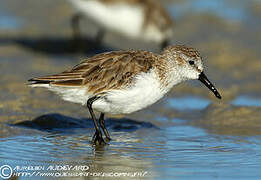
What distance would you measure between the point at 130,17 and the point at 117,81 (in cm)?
566

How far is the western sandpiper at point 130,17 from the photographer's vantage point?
11977mm

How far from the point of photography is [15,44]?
12.0 m

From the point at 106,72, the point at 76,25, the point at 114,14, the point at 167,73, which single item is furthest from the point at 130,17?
the point at 106,72

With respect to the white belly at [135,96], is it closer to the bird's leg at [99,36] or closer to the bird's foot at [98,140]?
the bird's foot at [98,140]

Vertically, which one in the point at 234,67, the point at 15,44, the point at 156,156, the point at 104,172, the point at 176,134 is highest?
the point at 15,44

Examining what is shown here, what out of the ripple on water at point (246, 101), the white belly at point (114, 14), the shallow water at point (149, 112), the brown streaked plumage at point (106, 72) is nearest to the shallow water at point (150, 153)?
the shallow water at point (149, 112)

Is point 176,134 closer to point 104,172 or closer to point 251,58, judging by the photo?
point 104,172

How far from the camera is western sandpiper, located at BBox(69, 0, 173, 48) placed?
12.0 m

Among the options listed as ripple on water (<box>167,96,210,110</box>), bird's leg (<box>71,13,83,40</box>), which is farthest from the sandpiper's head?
bird's leg (<box>71,13,83,40</box>)

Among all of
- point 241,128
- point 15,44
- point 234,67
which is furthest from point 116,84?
point 15,44

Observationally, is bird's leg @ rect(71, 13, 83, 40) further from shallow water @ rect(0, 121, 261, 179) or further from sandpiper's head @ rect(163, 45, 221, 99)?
sandpiper's head @ rect(163, 45, 221, 99)

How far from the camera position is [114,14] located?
12062 millimetres

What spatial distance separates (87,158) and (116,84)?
3.07 feet

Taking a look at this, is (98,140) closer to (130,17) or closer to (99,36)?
(130,17)
